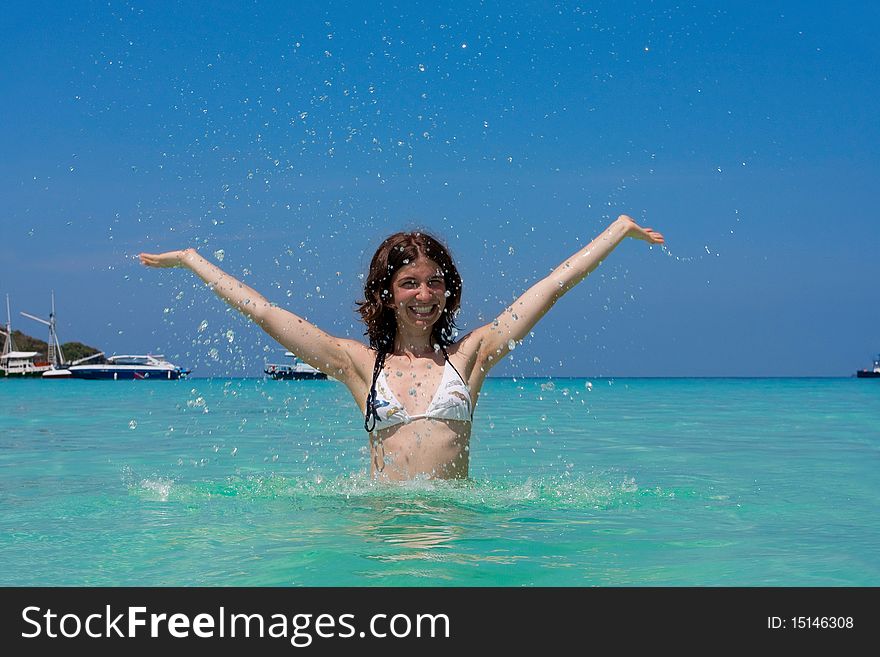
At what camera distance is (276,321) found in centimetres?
538

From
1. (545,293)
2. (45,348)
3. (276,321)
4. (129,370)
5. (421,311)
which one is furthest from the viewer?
(45,348)

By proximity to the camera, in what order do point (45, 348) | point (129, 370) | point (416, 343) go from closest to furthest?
1. point (416, 343)
2. point (129, 370)
3. point (45, 348)

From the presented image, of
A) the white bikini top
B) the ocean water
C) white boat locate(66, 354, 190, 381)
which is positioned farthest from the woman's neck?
white boat locate(66, 354, 190, 381)

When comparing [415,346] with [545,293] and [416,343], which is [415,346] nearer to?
[416,343]

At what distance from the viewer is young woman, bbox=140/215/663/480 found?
5551 millimetres

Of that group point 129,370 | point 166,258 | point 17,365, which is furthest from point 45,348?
point 166,258

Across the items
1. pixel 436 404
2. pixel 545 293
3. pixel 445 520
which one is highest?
pixel 545 293

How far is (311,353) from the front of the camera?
216 inches

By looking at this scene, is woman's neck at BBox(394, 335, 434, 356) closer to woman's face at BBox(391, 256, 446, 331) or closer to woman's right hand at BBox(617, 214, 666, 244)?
woman's face at BBox(391, 256, 446, 331)

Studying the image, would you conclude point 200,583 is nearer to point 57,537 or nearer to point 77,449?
point 57,537

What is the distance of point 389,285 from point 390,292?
5 centimetres

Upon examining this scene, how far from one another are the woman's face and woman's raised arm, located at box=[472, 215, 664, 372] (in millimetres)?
354
